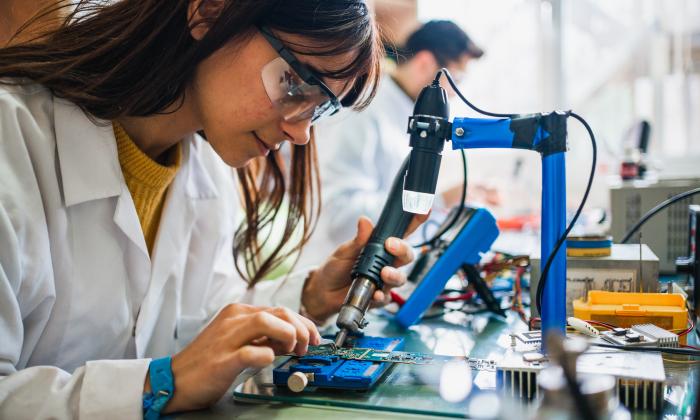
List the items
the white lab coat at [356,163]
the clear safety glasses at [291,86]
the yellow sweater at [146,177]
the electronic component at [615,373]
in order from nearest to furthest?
the electronic component at [615,373] → the clear safety glasses at [291,86] → the yellow sweater at [146,177] → the white lab coat at [356,163]

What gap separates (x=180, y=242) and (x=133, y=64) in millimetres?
392

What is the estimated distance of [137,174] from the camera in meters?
1.16

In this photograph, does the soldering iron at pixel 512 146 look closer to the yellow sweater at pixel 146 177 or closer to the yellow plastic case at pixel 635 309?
the yellow plastic case at pixel 635 309

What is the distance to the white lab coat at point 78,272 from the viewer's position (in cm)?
74

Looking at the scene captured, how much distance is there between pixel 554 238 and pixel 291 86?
0.48 metres

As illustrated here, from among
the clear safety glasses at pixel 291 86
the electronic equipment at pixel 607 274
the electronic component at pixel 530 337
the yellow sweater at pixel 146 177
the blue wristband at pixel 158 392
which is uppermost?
the clear safety glasses at pixel 291 86

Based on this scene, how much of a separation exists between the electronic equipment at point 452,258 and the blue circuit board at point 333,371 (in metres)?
0.31

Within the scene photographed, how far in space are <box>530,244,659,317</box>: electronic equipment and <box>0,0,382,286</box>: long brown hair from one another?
496 millimetres

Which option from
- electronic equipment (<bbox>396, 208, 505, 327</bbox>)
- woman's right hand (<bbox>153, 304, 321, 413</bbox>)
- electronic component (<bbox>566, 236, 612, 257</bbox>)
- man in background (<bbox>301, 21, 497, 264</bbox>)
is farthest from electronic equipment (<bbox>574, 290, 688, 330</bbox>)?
man in background (<bbox>301, 21, 497, 264</bbox>)

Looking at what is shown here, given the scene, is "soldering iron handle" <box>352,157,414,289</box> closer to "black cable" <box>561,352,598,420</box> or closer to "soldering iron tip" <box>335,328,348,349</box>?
"soldering iron tip" <box>335,328,348,349</box>

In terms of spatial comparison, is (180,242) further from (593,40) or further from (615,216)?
(593,40)

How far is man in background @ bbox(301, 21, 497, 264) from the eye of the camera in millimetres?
2279

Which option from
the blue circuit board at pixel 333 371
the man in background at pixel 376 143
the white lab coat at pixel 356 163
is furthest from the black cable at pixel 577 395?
the man in background at pixel 376 143

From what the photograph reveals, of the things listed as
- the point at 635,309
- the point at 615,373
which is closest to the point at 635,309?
the point at 635,309
